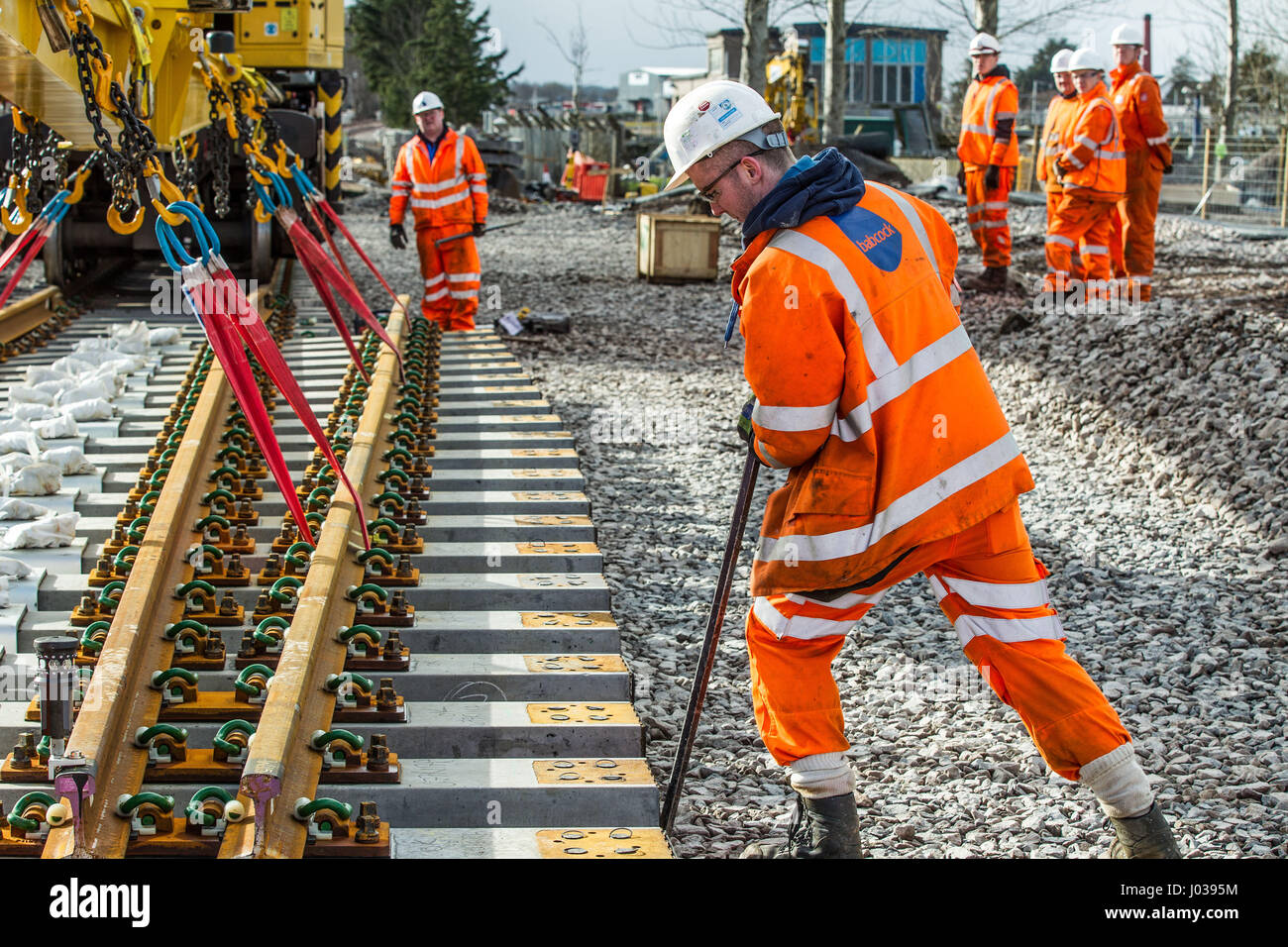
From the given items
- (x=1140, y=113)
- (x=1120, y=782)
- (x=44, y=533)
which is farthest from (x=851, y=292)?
(x=1140, y=113)

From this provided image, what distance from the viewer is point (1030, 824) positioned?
371 centimetres

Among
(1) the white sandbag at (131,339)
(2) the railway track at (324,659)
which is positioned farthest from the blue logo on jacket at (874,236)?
(1) the white sandbag at (131,339)

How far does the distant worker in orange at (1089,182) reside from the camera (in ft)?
34.3

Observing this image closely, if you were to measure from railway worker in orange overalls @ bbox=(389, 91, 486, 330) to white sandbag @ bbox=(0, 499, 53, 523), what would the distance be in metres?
5.31

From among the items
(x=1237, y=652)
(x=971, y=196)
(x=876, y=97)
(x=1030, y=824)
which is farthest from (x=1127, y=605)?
(x=876, y=97)

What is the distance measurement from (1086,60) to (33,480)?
8430 mm

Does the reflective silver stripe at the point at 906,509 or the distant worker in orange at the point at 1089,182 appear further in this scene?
the distant worker in orange at the point at 1089,182

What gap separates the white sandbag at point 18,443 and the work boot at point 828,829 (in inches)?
165

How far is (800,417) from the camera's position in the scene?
307cm

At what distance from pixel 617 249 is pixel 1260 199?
11.2 metres

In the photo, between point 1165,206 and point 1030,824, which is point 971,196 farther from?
point 1165,206

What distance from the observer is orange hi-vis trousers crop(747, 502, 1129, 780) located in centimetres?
305

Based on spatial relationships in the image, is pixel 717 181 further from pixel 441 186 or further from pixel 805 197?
pixel 441 186

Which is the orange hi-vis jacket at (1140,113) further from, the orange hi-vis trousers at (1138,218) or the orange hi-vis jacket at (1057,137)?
the orange hi-vis jacket at (1057,137)
